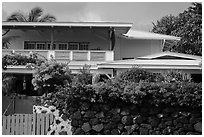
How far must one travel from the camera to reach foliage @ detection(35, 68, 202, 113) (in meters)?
9.62

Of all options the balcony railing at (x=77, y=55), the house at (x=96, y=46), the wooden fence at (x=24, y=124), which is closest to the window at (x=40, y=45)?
the house at (x=96, y=46)

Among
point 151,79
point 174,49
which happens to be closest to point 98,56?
point 151,79

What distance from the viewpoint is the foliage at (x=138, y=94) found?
962 centimetres

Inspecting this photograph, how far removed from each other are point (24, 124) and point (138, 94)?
3342 mm

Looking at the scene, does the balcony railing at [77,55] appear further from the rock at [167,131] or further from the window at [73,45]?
the rock at [167,131]

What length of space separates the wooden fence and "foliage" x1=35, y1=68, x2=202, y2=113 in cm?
86

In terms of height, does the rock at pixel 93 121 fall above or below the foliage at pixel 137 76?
below

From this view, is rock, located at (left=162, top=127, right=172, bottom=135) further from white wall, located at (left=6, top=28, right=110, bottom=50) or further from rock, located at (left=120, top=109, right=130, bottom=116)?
white wall, located at (left=6, top=28, right=110, bottom=50)

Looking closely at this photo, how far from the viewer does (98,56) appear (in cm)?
2072

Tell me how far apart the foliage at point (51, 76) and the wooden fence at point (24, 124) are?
14.4 feet

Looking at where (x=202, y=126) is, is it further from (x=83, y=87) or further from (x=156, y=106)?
(x=83, y=87)

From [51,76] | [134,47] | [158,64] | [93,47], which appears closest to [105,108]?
[51,76]

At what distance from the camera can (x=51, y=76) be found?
47.2ft

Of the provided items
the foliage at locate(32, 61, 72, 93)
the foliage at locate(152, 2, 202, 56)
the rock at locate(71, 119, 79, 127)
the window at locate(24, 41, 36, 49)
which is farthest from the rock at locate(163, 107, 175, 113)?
the foliage at locate(152, 2, 202, 56)
